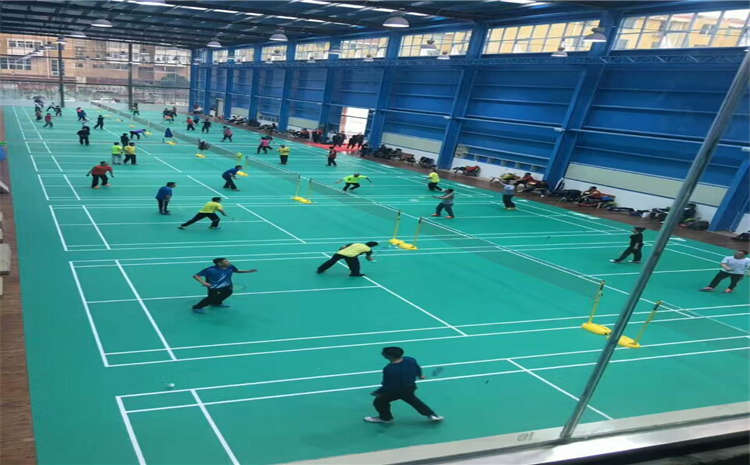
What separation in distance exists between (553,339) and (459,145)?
3113 cm

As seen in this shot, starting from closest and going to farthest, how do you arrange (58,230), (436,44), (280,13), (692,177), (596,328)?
1. (692,177)
2. (596,328)
3. (58,230)
4. (280,13)
5. (436,44)

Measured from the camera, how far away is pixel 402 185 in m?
34.2

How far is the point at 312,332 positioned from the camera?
11773mm

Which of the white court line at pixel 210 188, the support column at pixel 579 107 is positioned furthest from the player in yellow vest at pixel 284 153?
the support column at pixel 579 107

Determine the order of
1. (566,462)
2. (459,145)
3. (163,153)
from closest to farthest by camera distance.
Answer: (566,462) < (163,153) < (459,145)

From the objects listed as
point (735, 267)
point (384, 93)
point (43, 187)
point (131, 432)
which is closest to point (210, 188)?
point (43, 187)

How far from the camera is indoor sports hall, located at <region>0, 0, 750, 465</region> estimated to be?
25.0ft

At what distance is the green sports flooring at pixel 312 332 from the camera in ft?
27.1

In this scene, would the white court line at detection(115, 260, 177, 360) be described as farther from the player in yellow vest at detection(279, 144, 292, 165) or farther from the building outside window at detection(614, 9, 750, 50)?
the building outside window at detection(614, 9, 750, 50)

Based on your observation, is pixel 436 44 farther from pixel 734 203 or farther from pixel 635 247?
pixel 635 247

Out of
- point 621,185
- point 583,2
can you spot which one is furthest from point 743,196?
point 583,2

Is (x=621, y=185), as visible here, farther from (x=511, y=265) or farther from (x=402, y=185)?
(x=511, y=265)

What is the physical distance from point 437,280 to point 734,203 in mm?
18929

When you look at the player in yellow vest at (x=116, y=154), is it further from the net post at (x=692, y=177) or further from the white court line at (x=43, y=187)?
the net post at (x=692, y=177)
